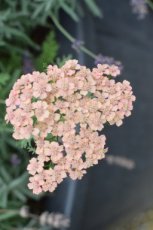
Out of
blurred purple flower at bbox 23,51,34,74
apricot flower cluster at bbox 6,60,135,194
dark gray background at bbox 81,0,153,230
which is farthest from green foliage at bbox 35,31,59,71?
apricot flower cluster at bbox 6,60,135,194

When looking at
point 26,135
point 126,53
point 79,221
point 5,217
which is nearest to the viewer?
point 26,135

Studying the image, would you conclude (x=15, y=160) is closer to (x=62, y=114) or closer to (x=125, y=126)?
(x=125, y=126)

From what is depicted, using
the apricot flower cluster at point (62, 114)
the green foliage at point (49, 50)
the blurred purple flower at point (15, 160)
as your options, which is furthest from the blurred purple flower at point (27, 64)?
the apricot flower cluster at point (62, 114)

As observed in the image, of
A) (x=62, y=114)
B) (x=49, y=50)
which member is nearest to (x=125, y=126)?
(x=49, y=50)

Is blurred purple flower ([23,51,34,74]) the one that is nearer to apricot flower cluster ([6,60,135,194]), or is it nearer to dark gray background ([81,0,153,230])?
dark gray background ([81,0,153,230])

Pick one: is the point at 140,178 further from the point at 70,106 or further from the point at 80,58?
the point at 70,106

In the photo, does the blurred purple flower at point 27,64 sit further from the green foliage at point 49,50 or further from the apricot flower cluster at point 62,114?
the apricot flower cluster at point 62,114

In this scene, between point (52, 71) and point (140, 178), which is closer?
point (52, 71)

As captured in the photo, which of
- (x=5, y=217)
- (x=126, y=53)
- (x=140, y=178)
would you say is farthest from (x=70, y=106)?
(x=140, y=178)
